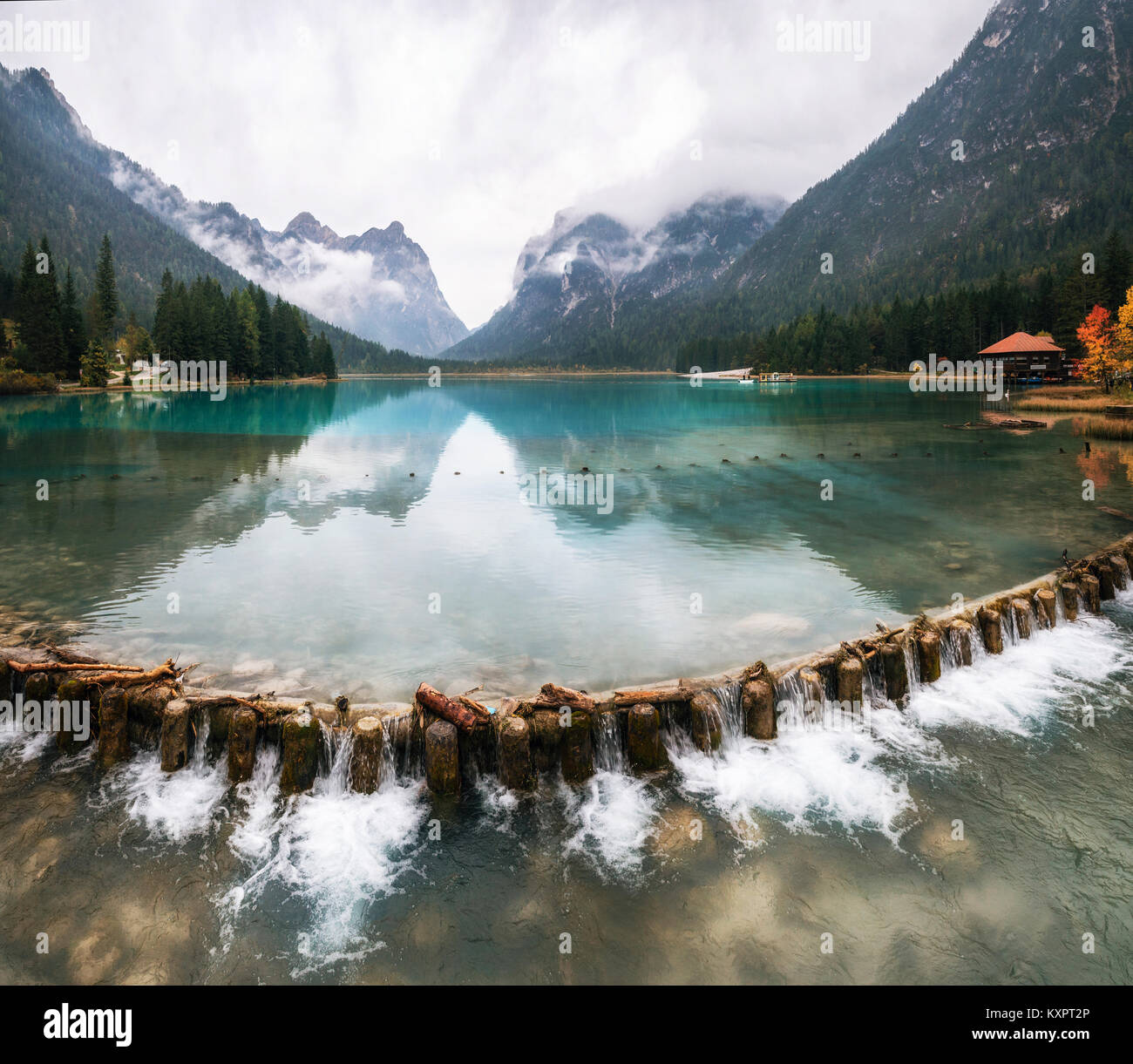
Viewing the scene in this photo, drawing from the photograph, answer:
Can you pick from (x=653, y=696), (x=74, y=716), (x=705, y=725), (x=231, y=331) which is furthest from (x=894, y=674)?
(x=231, y=331)

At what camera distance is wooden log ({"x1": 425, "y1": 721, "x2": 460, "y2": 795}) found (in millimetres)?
9797

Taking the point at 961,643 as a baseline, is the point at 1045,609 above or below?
above

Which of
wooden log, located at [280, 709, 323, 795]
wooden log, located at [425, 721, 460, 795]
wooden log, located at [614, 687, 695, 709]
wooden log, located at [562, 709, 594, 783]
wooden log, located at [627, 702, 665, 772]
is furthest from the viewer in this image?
wooden log, located at [614, 687, 695, 709]

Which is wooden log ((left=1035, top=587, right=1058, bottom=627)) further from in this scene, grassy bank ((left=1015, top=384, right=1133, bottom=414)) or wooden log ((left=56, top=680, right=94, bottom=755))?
grassy bank ((left=1015, top=384, right=1133, bottom=414))

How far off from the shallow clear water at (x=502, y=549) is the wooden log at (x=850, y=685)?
7.03ft

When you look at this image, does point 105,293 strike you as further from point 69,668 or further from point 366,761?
point 366,761

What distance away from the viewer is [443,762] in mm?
9805

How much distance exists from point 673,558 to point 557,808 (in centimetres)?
1306

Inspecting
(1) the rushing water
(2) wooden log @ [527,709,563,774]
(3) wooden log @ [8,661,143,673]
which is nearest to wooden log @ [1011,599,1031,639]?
(1) the rushing water

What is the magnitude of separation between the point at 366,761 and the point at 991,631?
13596 millimetres

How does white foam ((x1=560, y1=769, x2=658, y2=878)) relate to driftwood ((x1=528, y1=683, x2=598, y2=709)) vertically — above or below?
below

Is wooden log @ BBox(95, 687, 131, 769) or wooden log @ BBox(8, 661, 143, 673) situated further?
wooden log @ BBox(8, 661, 143, 673)

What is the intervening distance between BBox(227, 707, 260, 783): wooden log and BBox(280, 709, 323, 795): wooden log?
0.55 m
